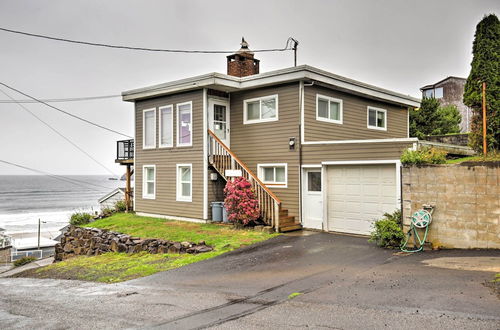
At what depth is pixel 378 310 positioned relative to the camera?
5.79 metres

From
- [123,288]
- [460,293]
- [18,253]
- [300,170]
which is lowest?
[18,253]

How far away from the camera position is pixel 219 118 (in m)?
17.0

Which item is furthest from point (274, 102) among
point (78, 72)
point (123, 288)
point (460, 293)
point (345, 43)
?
point (78, 72)

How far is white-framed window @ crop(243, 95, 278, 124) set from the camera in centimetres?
1566

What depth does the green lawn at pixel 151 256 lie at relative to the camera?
410 inches

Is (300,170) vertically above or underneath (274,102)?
underneath

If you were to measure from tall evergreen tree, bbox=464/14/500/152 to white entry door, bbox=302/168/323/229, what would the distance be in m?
5.04

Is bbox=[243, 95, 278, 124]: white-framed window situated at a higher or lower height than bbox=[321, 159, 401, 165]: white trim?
higher

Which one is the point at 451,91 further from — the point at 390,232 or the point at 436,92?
the point at 390,232

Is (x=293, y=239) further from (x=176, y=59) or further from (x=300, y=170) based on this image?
(x=176, y=59)

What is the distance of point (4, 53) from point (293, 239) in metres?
35.0

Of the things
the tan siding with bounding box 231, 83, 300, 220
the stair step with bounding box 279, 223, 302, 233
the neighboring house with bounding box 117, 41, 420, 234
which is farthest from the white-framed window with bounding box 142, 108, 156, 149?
the stair step with bounding box 279, 223, 302, 233

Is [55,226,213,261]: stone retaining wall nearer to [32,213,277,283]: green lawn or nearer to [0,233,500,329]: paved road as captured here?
[32,213,277,283]: green lawn

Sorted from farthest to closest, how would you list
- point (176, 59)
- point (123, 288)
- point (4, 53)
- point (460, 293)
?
point (176, 59) < point (4, 53) < point (123, 288) < point (460, 293)
